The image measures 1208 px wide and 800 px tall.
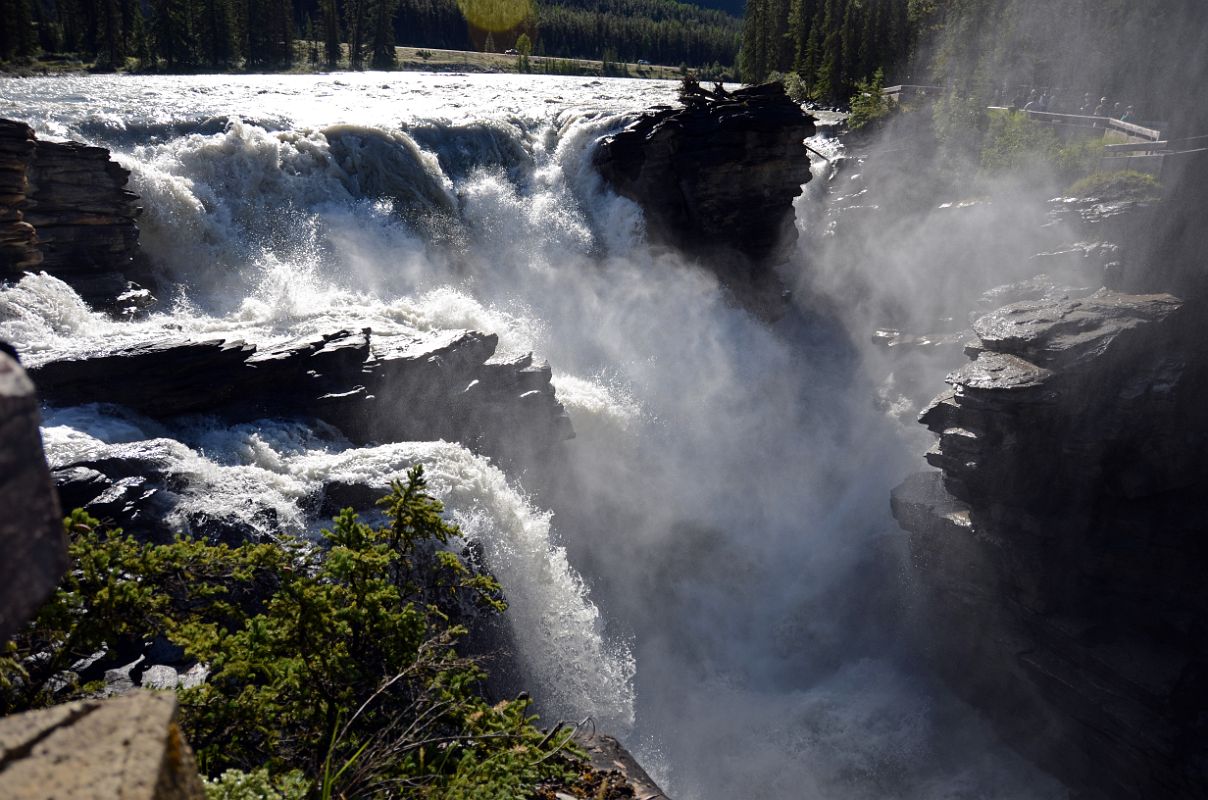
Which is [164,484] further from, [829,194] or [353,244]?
[829,194]

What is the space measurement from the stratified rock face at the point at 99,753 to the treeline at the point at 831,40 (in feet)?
161

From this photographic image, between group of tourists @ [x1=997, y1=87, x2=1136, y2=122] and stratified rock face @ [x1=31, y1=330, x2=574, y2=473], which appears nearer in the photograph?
stratified rock face @ [x1=31, y1=330, x2=574, y2=473]

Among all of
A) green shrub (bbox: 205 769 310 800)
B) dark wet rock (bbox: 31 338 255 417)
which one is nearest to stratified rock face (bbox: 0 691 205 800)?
green shrub (bbox: 205 769 310 800)

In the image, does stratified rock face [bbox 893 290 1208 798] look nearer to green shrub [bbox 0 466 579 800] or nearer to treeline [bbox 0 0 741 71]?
green shrub [bbox 0 466 579 800]

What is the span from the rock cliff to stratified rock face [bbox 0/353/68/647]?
16.4m

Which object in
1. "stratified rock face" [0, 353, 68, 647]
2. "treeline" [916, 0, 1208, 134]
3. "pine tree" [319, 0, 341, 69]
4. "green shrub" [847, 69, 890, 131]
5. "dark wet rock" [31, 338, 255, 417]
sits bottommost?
"dark wet rock" [31, 338, 255, 417]

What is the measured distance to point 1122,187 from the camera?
19891 millimetres

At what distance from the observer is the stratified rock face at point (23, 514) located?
2.11 metres

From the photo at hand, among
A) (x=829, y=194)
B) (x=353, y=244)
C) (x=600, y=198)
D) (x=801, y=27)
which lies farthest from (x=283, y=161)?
(x=801, y=27)

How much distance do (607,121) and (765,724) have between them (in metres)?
21.7

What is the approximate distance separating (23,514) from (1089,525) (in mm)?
18199

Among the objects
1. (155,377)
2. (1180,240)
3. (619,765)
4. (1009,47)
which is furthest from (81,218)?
(1009,47)

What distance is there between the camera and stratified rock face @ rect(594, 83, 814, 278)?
26.4 meters

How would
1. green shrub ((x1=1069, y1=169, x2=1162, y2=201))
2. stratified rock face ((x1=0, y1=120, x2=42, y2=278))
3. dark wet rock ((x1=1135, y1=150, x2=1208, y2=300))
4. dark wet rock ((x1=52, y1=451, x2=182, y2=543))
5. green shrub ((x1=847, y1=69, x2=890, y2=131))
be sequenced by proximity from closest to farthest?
1. dark wet rock ((x1=52, y1=451, x2=182, y2=543))
2. stratified rock face ((x1=0, y1=120, x2=42, y2=278))
3. dark wet rock ((x1=1135, y1=150, x2=1208, y2=300))
4. green shrub ((x1=1069, y1=169, x2=1162, y2=201))
5. green shrub ((x1=847, y1=69, x2=890, y2=131))
